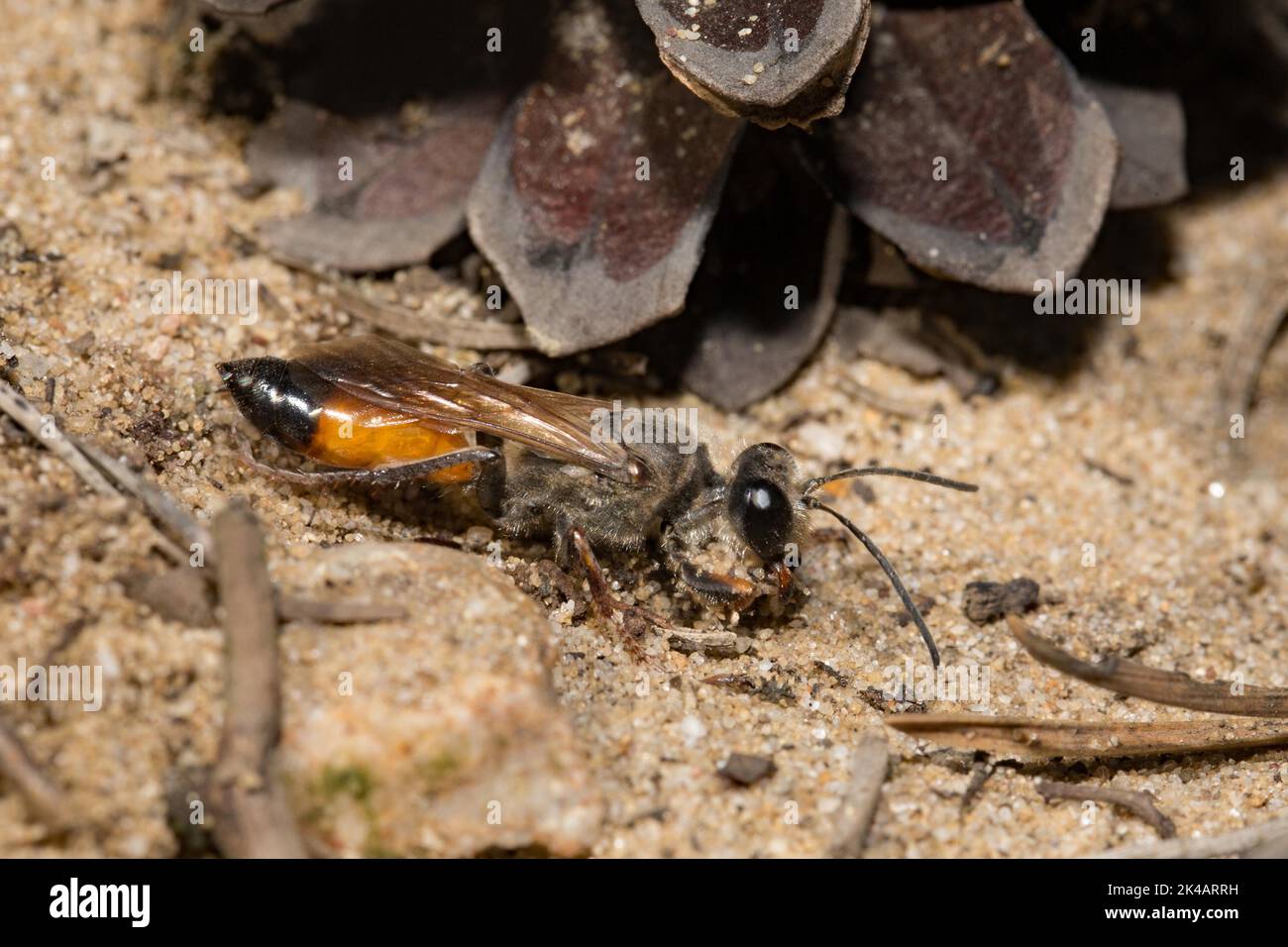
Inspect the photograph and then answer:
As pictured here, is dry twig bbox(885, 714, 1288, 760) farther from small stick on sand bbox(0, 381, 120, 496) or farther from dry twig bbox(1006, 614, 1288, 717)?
small stick on sand bbox(0, 381, 120, 496)

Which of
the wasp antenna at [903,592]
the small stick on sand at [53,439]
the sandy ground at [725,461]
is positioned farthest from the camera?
the wasp antenna at [903,592]

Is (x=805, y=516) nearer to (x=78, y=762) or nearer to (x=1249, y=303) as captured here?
(x=78, y=762)

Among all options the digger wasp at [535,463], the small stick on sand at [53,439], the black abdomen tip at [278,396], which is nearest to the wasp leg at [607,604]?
the digger wasp at [535,463]

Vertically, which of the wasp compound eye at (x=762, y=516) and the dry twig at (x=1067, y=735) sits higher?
the wasp compound eye at (x=762, y=516)

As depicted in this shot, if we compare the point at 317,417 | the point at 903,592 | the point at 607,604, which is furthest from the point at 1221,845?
the point at 317,417

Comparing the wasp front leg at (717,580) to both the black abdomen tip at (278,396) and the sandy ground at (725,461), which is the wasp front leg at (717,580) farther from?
the black abdomen tip at (278,396)

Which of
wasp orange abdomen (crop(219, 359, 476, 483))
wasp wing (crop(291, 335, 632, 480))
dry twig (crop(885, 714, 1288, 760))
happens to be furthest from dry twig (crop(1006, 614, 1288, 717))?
wasp orange abdomen (crop(219, 359, 476, 483))

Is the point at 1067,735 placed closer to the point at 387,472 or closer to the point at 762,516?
the point at 762,516
